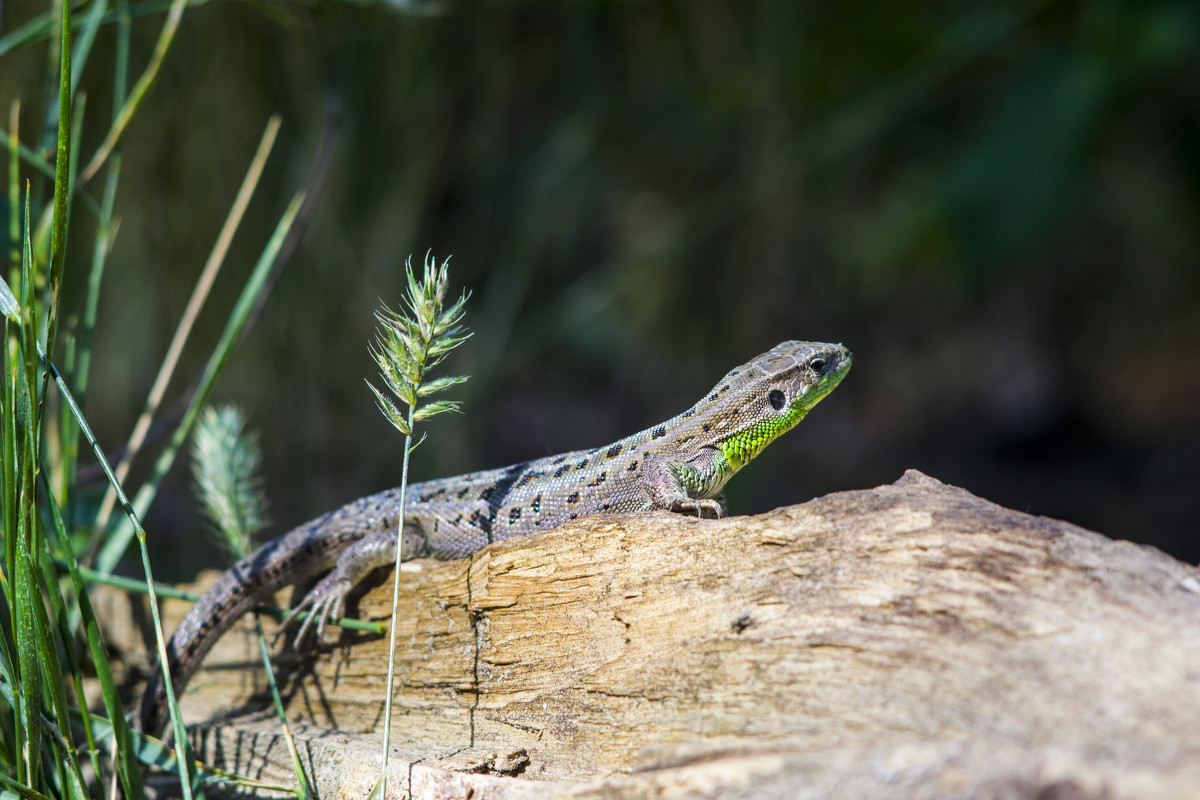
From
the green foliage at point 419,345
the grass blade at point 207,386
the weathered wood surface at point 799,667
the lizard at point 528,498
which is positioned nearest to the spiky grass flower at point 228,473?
the grass blade at point 207,386

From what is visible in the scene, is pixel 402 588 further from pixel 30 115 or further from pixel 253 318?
pixel 30 115

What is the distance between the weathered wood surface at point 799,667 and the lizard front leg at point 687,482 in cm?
70

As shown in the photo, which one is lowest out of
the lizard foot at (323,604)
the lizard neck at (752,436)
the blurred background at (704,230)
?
the lizard foot at (323,604)

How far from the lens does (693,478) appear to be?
4.41 meters

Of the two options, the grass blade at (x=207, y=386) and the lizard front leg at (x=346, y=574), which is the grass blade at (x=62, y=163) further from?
the lizard front leg at (x=346, y=574)

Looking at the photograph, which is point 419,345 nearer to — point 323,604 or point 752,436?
point 323,604

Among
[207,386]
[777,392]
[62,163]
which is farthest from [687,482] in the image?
[62,163]

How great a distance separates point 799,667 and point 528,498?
2.07 metres

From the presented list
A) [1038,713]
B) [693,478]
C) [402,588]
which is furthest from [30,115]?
[1038,713]

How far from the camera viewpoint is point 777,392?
15.3 feet

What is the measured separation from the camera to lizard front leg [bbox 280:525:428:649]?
13.8 ft

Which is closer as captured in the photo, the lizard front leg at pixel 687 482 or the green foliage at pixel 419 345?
the green foliage at pixel 419 345

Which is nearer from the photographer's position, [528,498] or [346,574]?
[346,574]

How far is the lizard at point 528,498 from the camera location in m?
4.25
